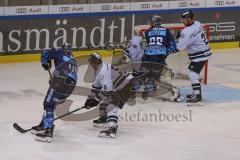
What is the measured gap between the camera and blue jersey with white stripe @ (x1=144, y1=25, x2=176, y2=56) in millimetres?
9711

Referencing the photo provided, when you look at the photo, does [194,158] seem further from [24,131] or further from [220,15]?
[220,15]

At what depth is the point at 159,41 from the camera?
9.72 metres

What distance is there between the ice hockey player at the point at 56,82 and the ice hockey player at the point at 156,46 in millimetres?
2253

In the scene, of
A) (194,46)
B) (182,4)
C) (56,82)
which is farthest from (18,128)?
(182,4)

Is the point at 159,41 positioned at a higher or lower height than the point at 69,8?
lower

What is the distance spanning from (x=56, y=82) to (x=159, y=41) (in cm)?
254

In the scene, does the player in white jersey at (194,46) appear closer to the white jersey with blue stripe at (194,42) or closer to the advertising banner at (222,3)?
the white jersey with blue stripe at (194,42)

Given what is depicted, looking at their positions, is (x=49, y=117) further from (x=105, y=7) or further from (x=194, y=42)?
(x=105, y=7)

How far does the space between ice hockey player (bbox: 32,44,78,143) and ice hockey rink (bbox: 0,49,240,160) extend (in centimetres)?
17

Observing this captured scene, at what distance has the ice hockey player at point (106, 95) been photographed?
7781mm

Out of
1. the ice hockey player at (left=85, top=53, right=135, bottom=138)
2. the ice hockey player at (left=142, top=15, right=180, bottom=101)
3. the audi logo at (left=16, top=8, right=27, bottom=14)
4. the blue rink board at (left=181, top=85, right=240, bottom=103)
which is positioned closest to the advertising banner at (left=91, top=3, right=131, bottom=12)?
the audi logo at (left=16, top=8, right=27, bottom=14)

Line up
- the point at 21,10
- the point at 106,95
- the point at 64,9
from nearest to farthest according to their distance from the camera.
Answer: the point at 106,95
the point at 21,10
the point at 64,9

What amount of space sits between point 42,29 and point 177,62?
3.16 m

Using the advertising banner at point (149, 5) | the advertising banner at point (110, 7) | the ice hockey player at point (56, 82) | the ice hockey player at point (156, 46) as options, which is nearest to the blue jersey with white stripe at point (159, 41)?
the ice hockey player at point (156, 46)
